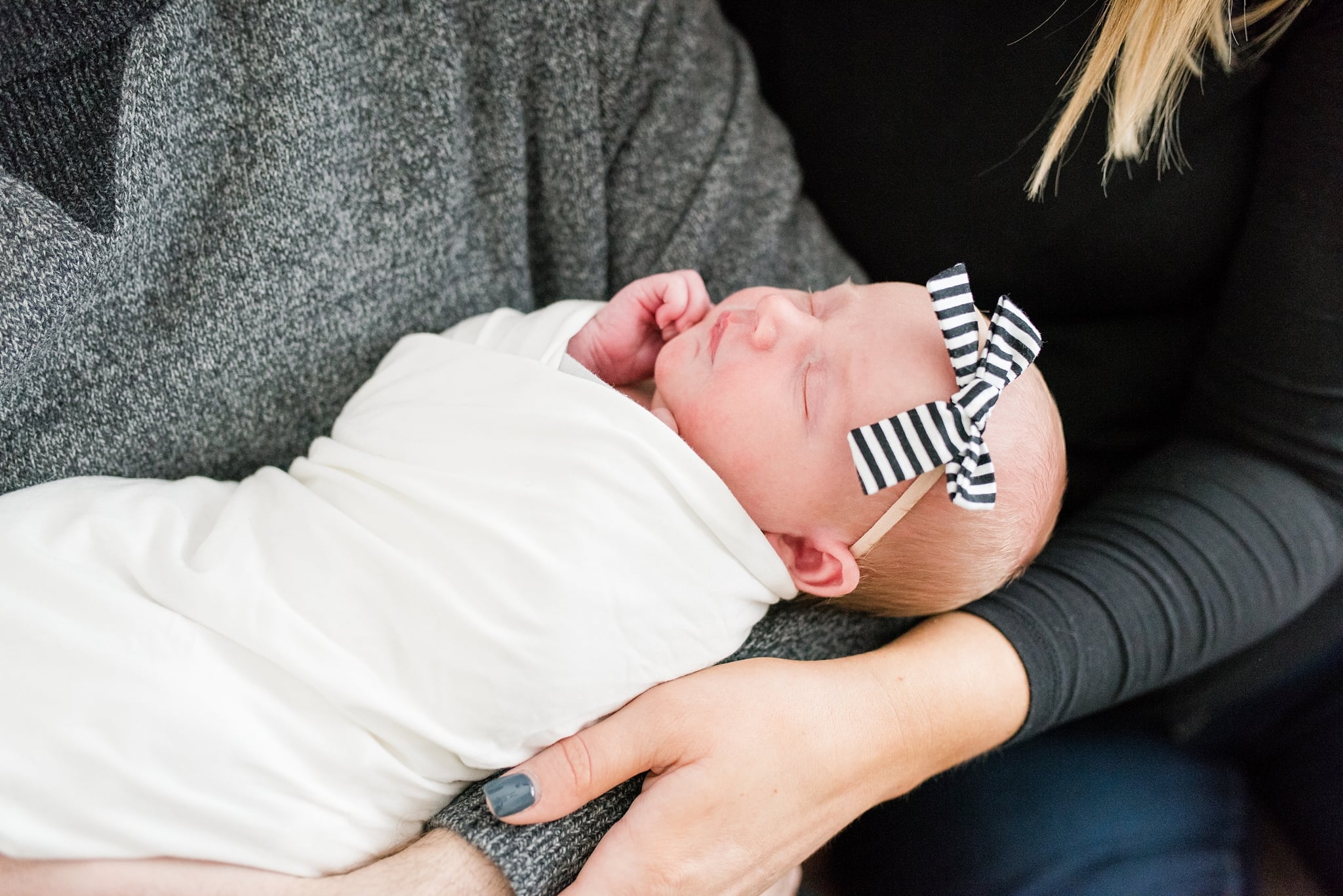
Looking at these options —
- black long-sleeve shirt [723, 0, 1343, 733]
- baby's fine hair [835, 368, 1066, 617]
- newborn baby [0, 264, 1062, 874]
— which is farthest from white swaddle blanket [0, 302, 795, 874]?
black long-sleeve shirt [723, 0, 1343, 733]

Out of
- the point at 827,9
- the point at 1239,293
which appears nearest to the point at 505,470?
the point at 827,9

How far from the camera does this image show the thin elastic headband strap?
0.80m

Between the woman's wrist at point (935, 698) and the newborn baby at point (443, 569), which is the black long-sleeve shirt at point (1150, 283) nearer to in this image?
the woman's wrist at point (935, 698)

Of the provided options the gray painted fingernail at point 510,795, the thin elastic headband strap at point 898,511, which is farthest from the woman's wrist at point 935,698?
the gray painted fingernail at point 510,795

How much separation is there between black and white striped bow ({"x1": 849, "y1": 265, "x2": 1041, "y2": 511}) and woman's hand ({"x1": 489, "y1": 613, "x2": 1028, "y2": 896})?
0.22 m

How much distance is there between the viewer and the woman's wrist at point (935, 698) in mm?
868

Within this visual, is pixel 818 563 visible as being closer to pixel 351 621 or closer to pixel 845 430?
pixel 845 430

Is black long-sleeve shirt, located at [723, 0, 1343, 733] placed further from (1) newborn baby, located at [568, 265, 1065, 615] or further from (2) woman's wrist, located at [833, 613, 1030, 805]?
(1) newborn baby, located at [568, 265, 1065, 615]

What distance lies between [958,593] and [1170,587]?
0.90 feet

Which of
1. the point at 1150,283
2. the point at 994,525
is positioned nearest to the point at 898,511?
the point at 994,525

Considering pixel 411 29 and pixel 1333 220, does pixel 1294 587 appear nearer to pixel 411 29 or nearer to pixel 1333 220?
pixel 1333 220

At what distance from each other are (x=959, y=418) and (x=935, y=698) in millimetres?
321

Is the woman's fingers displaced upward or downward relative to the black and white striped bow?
downward

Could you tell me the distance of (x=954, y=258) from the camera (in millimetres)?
1079
